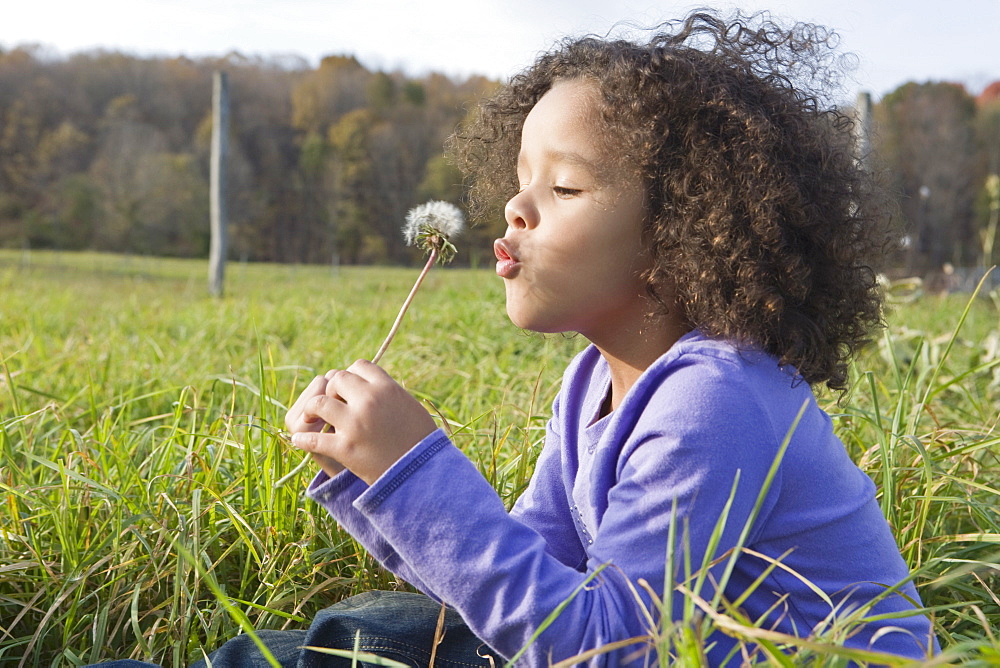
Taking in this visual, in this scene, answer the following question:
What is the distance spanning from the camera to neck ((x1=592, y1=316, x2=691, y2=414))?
1.12 meters

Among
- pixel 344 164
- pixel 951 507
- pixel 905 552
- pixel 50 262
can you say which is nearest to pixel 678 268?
pixel 905 552

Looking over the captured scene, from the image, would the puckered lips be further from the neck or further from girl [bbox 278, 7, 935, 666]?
the neck

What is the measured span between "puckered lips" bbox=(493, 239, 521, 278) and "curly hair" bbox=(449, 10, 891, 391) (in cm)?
18

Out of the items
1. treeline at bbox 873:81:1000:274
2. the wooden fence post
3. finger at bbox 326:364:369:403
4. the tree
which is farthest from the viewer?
the tree

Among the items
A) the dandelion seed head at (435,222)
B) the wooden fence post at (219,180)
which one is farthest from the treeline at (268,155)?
the dandelion seed head at (435,222)

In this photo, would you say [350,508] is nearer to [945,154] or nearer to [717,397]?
[717,397]

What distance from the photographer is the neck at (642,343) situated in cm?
112

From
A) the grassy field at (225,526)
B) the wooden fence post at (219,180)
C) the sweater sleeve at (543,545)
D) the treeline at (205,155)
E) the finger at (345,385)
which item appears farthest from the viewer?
the treeline at (205,155)

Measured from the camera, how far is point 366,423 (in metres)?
0.93

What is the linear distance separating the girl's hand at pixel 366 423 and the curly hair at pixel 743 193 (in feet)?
1.25

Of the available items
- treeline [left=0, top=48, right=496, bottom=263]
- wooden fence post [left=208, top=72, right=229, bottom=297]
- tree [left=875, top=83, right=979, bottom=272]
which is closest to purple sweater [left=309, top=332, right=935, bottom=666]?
wooden fence post [left=208, top=72, right=229, bottom=297]

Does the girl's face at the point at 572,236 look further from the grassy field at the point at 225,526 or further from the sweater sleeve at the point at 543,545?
the grassy field at the point at 225,526

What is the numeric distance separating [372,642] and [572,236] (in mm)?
587

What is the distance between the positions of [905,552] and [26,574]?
1.50m
